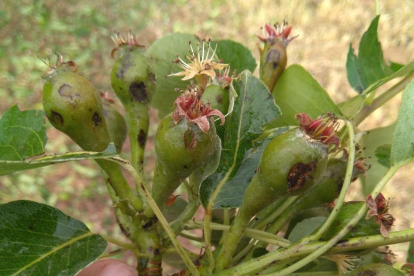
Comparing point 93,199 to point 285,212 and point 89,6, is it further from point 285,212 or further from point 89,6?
point 285,212

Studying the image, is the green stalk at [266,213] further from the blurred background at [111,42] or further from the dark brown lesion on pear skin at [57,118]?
the blurred background at [111,42]

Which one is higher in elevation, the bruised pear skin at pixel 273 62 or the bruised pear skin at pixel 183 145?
the bruised pear skin at pixel 273 62

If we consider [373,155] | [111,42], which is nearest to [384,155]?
[373,155]

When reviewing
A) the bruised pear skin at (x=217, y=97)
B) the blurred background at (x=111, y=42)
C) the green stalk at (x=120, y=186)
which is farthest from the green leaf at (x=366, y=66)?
the blurred background at (x=111, y=42)

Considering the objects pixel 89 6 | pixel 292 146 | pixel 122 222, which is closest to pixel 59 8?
pixel 89 6

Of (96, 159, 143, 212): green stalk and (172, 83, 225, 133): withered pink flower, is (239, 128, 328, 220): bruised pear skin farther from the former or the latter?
(96, 159, 143, 212): green stalk

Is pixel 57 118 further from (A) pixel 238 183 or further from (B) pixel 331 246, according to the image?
(B) pixel 331 246
